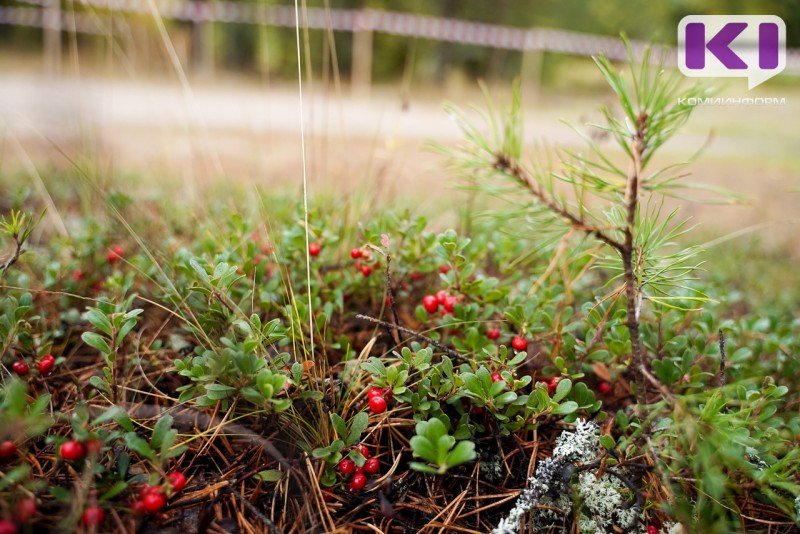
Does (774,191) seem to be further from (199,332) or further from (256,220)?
(199,332)

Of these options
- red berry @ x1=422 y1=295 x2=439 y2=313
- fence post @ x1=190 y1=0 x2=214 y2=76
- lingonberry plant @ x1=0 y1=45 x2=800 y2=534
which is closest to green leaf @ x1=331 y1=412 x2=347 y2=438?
lingonberry plant @ x1=0 y1=45 x2=800 y2=534

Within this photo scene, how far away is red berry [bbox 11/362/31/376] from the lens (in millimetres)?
1233

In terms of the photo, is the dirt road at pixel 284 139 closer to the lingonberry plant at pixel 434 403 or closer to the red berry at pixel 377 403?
the lingonberry plant at pixel 434 403

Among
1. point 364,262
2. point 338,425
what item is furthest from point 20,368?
point 364,262

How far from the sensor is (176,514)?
1.06m

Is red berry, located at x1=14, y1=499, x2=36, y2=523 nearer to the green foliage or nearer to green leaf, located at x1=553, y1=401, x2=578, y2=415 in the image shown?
the green foliage

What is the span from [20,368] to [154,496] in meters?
0.55

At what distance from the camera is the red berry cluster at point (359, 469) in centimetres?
111

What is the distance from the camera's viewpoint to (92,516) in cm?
89

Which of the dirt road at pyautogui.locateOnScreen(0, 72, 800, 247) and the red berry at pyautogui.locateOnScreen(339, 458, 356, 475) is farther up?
the dirt road at pyautogui.locateOnScreen(0, 72, 800, 247)

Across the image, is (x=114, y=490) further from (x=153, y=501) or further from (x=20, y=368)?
(x=20, y=368)

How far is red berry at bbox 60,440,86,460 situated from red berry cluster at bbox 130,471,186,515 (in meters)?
0.13

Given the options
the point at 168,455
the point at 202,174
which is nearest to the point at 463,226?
the point at 168,455

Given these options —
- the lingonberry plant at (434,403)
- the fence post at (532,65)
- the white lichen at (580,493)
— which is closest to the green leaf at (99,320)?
the lingonberry plant at (434,403)
